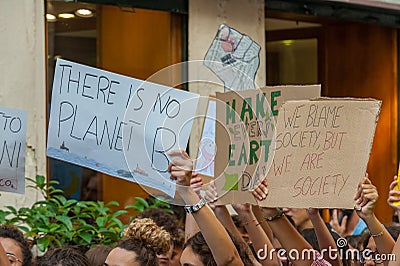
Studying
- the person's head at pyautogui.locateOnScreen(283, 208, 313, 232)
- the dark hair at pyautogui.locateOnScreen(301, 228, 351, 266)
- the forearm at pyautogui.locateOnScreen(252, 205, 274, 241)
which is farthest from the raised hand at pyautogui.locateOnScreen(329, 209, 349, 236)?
the forearm at pyautogui.locateOnScreen(252, 205, 274, 241)

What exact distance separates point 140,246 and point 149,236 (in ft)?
0.47

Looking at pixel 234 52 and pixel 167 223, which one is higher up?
pixel 234 52

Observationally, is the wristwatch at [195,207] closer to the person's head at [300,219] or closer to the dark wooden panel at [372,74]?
the person's head at [300,219]

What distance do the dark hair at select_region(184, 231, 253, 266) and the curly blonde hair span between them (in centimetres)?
40

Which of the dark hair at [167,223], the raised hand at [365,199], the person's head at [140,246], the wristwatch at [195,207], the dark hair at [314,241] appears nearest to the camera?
the raised hand at [365,199]

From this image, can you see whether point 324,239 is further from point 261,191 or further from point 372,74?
point 372,74

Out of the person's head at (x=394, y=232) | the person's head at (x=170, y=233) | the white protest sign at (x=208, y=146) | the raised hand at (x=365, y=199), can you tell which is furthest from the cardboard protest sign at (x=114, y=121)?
the person's head at (x=394, y=232)

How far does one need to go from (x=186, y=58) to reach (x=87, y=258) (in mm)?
3903

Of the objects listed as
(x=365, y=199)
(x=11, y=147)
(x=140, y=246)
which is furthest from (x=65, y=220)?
(x=365, y=199)

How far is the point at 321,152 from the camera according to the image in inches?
213

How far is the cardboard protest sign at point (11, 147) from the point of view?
5.92 metres

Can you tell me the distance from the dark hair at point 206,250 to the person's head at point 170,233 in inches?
28.6

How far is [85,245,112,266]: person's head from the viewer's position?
6.05m

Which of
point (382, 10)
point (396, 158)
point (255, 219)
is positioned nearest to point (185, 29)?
point (382, 10)
